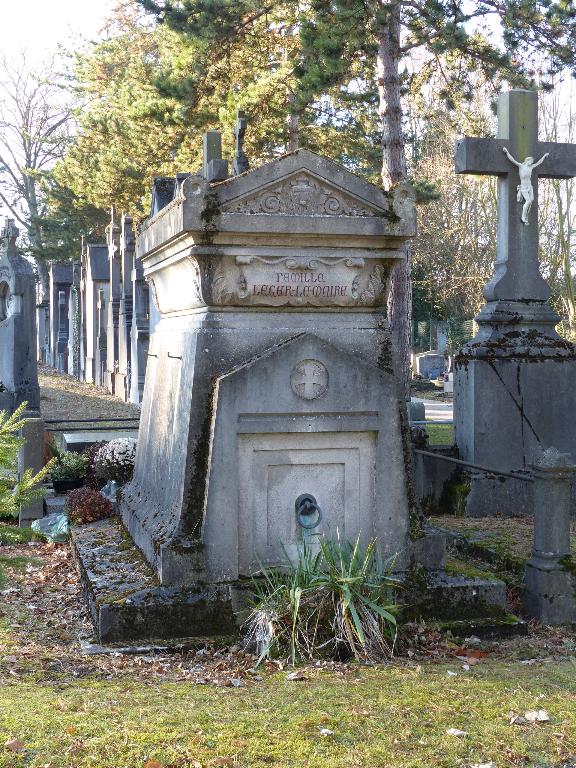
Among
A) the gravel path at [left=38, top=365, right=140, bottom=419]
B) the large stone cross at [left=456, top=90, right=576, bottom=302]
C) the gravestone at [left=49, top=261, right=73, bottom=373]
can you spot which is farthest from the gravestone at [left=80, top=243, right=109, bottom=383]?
the large stone cross at [left=456, top=90, right=576, bottom=302]

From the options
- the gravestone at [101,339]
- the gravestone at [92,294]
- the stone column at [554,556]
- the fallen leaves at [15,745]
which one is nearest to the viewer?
the fallen leaves at [15,745]

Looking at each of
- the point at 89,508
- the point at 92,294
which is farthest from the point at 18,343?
the point at 92,294

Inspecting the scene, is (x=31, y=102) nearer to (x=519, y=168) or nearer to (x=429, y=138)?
(x=429, y=138)

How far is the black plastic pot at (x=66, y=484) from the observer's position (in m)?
9.99

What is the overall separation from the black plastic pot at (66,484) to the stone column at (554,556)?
570 cm

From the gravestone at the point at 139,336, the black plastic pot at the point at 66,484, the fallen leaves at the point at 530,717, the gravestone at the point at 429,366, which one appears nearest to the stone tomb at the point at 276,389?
the fallen leaves at the point at 530,717

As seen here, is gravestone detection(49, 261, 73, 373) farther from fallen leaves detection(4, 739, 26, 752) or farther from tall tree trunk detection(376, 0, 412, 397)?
fallen leaves detection(4, 739, 26, 752)

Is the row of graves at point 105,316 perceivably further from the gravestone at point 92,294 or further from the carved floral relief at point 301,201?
the carved floral relief at point 301,201

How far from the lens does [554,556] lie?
592 cm

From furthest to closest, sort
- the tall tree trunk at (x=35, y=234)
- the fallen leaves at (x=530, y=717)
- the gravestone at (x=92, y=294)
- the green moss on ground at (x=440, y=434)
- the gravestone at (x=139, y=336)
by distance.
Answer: the tall tree trunk at (x=35, y=234)
the gravestone at (x=92, y=294)
the gravestone at (x=139, y=336)
the green moss on ground at (x=440, y=434)
the fallen leaves at (x=530, y=717)

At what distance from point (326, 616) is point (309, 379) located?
4.71 ft

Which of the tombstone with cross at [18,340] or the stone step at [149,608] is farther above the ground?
the tombstone with cross at [18,340]

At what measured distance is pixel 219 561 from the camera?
5.41m

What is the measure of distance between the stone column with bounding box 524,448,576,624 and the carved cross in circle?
1524 millimetres
